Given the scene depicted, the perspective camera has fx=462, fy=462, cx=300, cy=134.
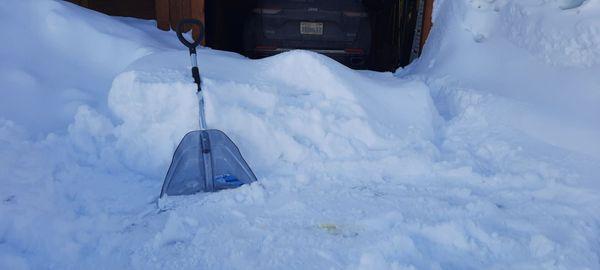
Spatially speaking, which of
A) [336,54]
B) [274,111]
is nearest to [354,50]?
[336,54]

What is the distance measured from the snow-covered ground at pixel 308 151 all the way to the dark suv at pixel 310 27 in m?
1.57

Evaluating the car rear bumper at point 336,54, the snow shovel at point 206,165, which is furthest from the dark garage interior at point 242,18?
the snow shovel at point 206,165

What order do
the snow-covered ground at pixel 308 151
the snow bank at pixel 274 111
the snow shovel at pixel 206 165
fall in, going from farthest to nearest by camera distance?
the snow bank at pixel 274 111
the snow shovel at pixel 206 165
the snow-covered ground at pixel 308 151

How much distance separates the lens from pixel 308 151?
2.95 meters

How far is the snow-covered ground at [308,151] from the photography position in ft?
6.77

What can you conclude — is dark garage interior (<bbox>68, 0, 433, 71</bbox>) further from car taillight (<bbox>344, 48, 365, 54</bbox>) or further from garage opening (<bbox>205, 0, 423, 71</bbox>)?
car taillight (<bbox>344, 48, 365, 54</bbox>)

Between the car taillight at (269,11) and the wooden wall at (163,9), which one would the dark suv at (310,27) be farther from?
the wooden wall at (163,9)

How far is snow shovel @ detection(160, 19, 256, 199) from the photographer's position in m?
2.56

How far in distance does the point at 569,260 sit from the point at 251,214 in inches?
57.5

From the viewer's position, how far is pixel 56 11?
3658 mm

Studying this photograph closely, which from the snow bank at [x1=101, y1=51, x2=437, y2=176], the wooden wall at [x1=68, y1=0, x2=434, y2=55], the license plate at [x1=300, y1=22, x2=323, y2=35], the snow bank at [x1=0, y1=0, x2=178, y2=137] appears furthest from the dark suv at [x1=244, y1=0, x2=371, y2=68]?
the snow bank at [x1=101, y1=51, x2=437, y2=176]

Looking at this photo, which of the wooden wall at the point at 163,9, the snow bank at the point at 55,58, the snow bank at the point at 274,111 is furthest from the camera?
the wooden wall at the point at 163,9

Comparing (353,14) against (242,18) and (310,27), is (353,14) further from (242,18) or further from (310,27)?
(242,18)

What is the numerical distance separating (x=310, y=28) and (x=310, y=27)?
0.01m
